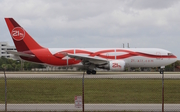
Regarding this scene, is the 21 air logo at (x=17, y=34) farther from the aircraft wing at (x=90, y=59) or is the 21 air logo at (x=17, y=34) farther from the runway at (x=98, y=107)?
the runway at (x=98, y=107)

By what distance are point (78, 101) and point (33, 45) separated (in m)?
30.7

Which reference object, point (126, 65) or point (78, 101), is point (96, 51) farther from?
point (78, 101)

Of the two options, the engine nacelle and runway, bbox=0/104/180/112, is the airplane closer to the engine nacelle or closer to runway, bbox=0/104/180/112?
the engine nacelle

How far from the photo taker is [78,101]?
36.3ft

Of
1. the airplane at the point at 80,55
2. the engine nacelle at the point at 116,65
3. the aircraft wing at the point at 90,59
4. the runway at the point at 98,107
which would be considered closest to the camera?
the runway at the point at 98,107

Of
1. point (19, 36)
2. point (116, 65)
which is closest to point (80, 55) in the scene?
point (116, 65)

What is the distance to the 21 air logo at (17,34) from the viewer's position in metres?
40.3

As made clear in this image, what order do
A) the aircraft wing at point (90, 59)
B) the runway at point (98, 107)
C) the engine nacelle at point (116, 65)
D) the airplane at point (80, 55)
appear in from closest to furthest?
1. the runway at point (98, 107)
2. the aircraft wing at point (90, 59)
3. the engine nacelle at point (116, 65)
4. the airplane at point (80, 55)

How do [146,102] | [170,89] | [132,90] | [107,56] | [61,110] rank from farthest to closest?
1. [107,56]
2. [170,89]
3. [132,90]
4. [146,102]
5. [61,110]

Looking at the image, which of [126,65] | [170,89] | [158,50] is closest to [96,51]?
[126,65]

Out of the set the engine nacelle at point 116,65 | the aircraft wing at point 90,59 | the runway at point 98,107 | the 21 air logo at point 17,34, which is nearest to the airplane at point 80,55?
the 21 air logo at point 17,34

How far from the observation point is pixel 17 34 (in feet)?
132

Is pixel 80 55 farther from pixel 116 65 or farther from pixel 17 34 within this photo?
pixel 17 34

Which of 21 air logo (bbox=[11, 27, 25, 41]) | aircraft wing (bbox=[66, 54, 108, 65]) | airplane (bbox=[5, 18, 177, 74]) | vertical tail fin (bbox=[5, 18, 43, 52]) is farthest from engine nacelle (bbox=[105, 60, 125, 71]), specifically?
21 air logo (bbox=[11, 27, 25, 41])
